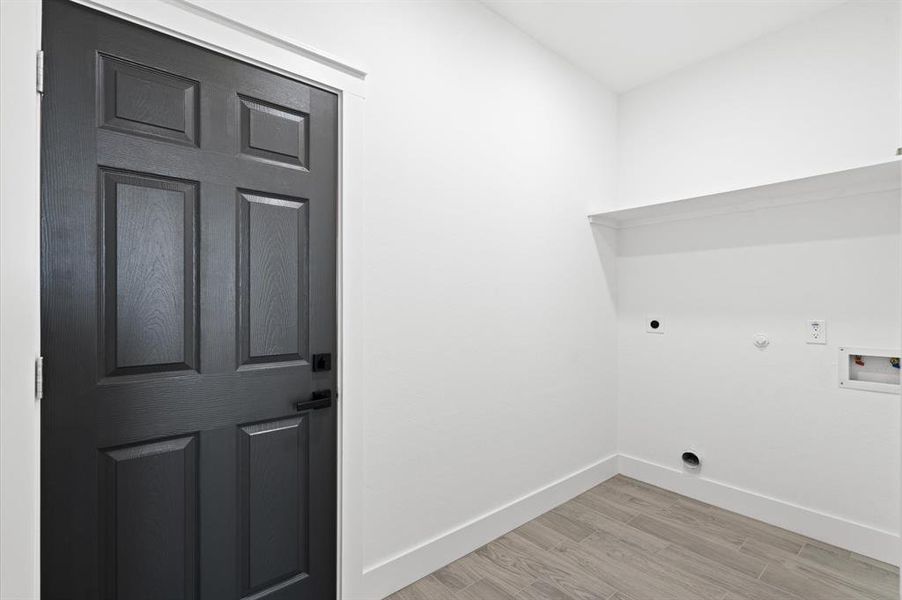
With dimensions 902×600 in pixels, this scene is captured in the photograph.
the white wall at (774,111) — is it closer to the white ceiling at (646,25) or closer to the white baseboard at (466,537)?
the white ceiling at (646,25)

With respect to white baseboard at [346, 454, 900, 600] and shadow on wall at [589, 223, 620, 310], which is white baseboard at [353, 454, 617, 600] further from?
shadow on wall at [589, 223, 620, 310]

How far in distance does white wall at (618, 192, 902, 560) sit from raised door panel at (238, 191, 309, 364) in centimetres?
249

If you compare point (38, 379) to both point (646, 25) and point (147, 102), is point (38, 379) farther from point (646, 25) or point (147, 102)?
point (646, 25)

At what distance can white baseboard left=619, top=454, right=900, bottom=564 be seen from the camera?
2.19m

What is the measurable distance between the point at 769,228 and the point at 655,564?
2.00m

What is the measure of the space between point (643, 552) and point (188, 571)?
2.07 meters

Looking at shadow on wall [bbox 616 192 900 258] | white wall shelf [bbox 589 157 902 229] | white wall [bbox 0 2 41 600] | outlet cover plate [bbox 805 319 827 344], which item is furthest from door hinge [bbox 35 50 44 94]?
outlet cover plate [bbox 805 319 827 344]

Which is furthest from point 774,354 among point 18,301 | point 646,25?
point 18,301

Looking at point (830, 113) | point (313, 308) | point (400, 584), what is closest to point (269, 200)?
point (313, 308)

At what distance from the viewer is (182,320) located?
1.40 meters

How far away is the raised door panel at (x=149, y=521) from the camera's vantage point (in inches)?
50.2

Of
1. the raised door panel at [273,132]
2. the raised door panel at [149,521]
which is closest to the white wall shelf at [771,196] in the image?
the raised door panel at [273,132]

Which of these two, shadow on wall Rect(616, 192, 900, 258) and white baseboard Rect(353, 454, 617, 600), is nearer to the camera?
white baseboard Rect(353, 454, 617, 600)

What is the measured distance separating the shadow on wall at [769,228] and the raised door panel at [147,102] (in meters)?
2.55
